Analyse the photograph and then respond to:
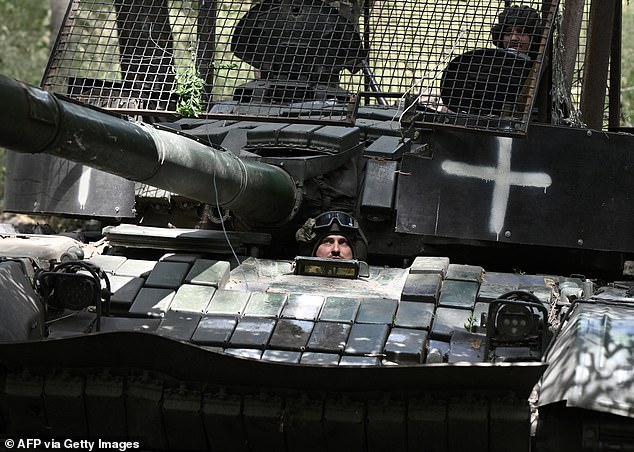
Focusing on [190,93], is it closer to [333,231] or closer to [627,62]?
[333,231]

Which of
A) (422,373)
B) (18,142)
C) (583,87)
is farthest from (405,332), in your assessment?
(583,87)

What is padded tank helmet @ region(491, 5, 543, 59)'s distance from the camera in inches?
370

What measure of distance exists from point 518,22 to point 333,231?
2450mm

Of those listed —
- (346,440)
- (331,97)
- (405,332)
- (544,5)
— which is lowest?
(346,440)

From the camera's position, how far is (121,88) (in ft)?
30.7

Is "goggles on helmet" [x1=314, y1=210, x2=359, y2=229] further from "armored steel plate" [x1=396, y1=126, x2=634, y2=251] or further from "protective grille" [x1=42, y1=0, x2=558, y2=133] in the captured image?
"protective grille" [x1=42, y1=0, x2=558, y2=133]

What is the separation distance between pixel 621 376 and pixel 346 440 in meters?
1.53

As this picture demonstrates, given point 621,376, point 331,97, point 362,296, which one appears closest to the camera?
point 621,376

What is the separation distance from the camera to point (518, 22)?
9938 mm

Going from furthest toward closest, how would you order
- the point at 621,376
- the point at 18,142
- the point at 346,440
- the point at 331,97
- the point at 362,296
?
1. the point at 331,97
2. the point at 362,296
3. the point at 346,440
4. the point at 621,376
5. the point at 18,142

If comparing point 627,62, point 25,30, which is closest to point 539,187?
point 627,62

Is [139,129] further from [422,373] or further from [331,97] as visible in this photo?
[331,97]

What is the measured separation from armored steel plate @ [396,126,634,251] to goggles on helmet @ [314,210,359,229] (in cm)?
57
